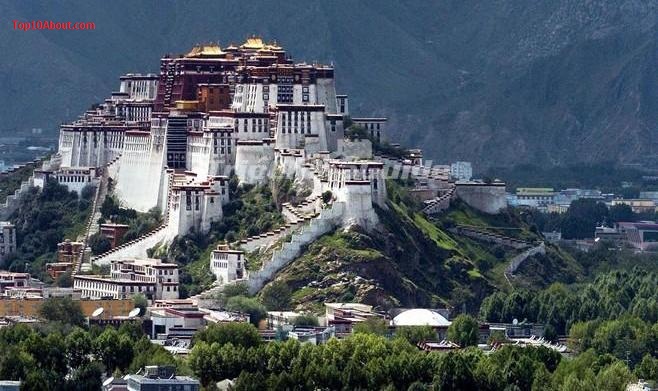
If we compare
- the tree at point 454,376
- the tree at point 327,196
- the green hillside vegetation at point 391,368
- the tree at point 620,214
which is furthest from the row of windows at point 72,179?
the tree at point 620,214

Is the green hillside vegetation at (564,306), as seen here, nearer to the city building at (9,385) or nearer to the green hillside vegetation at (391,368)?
the green hillside vegetation at (391,368)

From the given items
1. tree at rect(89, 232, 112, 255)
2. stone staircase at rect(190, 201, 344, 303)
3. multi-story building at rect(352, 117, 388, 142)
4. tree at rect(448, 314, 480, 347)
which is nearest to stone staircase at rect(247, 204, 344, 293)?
stone staircase at rect(190, 201, 344, 303)

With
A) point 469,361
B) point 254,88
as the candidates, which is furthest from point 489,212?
point 469,361

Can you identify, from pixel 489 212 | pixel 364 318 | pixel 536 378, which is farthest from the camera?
pixel 489 212

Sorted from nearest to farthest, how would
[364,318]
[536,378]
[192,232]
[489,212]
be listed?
[536,378], [364,318], [192,232], [489,212]

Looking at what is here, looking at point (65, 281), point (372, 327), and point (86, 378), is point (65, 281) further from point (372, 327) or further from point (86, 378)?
point (86, 378)

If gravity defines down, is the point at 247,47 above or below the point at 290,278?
above

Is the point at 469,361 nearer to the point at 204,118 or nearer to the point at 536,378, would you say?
the point at 536,378

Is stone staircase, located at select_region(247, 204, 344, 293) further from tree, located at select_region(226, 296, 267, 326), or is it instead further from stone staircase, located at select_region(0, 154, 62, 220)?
stone staircase, located at select_region(0, 154, 62, 220)
